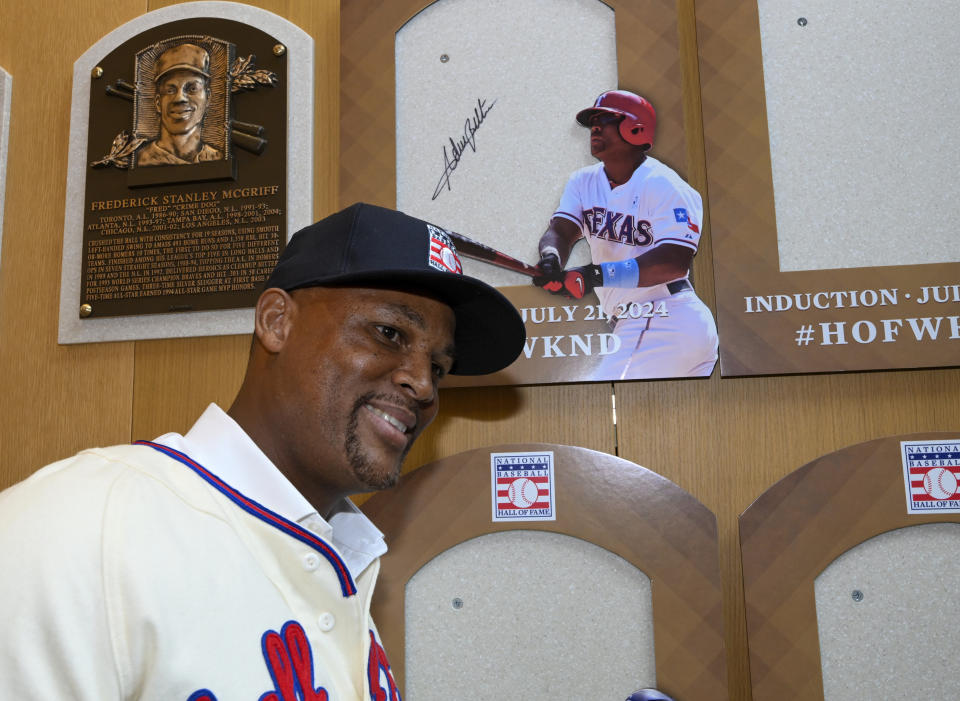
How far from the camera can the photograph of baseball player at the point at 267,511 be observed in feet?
1.95

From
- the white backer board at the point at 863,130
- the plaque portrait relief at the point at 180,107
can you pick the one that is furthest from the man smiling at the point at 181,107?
the white backer board at the point at 863,130

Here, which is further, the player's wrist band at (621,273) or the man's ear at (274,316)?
the player's wrist band at (621,273)

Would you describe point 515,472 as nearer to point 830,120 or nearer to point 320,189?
point 320,189

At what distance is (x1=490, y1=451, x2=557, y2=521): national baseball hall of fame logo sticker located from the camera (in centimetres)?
127

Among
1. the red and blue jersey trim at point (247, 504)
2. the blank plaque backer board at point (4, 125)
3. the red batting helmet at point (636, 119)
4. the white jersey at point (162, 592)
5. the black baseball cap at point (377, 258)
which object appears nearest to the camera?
the white jersey at point (162, 592)

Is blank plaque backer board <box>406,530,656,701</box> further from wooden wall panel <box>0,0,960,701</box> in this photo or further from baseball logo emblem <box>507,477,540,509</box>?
wooden wall panel <box>0,0,960,701</box>

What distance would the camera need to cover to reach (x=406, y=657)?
126 cm

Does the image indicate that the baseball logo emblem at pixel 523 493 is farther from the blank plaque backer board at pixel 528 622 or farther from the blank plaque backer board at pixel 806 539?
the blank plaque backer board at pixel 806 539

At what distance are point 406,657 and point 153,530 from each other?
28.0 inches

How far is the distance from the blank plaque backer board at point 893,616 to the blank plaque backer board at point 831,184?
0.29m

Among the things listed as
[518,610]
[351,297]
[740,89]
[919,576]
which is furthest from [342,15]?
[919,576]

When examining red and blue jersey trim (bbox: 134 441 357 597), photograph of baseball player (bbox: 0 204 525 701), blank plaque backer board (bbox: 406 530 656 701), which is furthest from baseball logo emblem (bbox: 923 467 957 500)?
red and blue jersey trim (bbox: 134 441 357 597)

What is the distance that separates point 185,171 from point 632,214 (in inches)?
33.4
